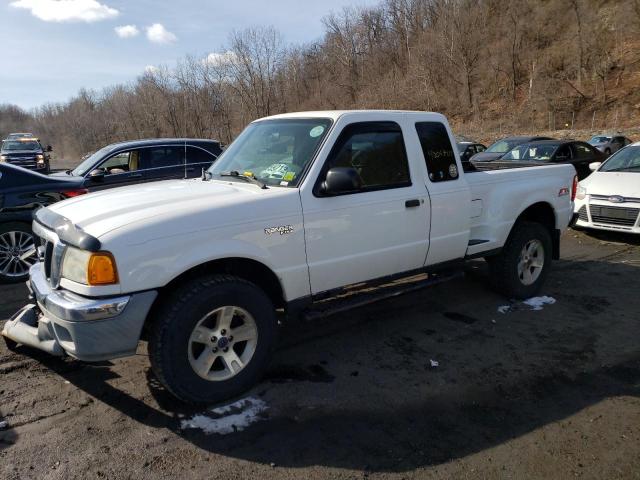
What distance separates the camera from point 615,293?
19.3 feet

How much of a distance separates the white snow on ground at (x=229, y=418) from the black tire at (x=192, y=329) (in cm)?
9

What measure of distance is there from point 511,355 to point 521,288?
60.5 inches

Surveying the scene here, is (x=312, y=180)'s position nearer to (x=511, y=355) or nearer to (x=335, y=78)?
(x=511, y=355)

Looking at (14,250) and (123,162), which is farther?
(123,162)

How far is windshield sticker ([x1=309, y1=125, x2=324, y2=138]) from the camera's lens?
13.4ft

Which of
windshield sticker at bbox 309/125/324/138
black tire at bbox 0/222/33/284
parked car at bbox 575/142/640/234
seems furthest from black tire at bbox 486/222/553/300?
black tire at bbox 0/222/33/284

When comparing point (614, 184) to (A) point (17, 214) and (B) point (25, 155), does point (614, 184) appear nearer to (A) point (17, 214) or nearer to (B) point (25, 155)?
(A) point (17, 214)

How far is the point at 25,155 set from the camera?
25406 millimetres

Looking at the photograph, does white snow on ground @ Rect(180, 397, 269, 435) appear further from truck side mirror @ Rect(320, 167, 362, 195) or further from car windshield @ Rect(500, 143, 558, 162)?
car windshield @ Rect(500, 143, 558, 162)

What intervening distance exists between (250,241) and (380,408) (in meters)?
1.49

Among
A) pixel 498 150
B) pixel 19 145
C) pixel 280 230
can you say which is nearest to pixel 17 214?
pixel 280 230

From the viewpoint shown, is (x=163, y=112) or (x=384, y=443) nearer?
(x=384, y=443)

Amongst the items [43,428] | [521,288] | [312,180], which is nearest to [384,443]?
[312,180]

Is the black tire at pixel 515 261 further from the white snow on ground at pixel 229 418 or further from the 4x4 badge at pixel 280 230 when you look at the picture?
the white snow on ground at pixel 229 418
